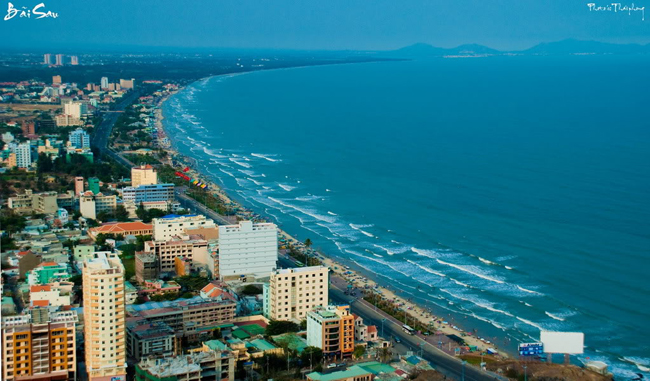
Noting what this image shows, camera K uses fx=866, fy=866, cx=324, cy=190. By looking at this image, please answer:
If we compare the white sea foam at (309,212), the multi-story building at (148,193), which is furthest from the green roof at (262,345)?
the multi-story building at (148,193)

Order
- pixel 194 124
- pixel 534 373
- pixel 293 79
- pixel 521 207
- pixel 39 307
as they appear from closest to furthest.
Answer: pixel 534 373
pixel 39 307
pixel 521 207
pixel 194 124
pixel 293 79

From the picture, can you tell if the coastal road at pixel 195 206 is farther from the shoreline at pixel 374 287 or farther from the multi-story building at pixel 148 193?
the shoreline at pixel 374 287

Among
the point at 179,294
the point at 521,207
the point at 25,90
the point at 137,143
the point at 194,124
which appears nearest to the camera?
the point at 179,294

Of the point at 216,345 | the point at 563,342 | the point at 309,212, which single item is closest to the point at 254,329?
the point at 216,345

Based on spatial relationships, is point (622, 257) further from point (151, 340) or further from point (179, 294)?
point (151, 340)

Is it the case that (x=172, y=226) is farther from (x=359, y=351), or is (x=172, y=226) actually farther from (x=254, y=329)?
(x=359, y=351)

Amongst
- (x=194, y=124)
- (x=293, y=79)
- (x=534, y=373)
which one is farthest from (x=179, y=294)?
(x=293, y=79)
